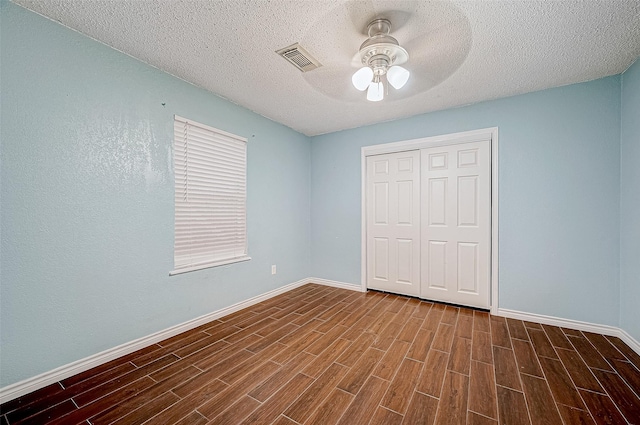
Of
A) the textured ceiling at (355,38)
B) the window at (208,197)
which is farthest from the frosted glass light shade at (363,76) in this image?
the window at (208,197)

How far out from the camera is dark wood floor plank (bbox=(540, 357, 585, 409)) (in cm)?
159

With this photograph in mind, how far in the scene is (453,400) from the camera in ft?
5.25

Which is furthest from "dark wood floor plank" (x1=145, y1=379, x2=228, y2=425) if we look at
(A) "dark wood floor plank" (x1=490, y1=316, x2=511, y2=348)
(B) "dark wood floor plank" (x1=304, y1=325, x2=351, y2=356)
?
(A) "dark wood floor plank" (x1=490, y1=316, x2=511, y2=348)

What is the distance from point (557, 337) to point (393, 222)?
2055mm

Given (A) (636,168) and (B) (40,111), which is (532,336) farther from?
(B) (40,111)

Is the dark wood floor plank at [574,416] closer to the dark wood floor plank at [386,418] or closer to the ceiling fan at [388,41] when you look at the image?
the dark wood floor plank at [386,418]

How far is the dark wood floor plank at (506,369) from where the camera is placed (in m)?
1.76

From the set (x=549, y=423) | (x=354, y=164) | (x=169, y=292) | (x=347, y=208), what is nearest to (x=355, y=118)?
(x=354, y=164)

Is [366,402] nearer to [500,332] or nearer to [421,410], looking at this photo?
[421,410]

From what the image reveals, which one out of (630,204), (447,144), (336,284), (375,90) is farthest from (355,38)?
(336,284)

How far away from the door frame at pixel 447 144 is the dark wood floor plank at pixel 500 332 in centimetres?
17

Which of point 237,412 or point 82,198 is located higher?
point 82,198

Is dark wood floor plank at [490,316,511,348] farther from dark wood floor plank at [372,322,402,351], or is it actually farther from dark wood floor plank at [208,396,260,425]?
dark wood floor plank at [208,396,260,425]

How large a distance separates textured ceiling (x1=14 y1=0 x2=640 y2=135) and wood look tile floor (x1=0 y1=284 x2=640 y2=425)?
2.52m
